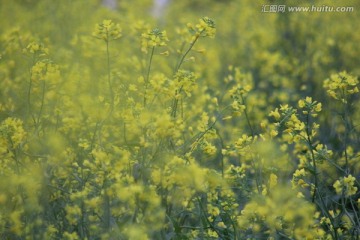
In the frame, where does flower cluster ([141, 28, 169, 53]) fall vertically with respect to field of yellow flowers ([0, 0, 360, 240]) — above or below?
above

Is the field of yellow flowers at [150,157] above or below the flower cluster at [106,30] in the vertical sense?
below

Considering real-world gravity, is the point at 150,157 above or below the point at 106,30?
below

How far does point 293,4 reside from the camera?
6.30 metres

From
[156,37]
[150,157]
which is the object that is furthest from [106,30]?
[150,157]

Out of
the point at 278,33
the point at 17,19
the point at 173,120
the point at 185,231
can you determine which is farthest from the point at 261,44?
the point at 173,120

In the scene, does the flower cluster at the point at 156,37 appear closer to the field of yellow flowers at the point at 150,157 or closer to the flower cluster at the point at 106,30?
the field of yellow flowers at the point at 150,157

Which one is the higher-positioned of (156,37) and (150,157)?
(156,37)

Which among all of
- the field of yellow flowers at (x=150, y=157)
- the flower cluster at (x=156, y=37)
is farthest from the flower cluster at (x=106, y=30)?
the flower cluster at (x=156, y=37)

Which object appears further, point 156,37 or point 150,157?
point 156,37

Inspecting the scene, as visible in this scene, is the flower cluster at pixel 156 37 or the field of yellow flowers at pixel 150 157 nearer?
the field of yellow flowers at pixel 150 157

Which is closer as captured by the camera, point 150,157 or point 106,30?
point 150,157

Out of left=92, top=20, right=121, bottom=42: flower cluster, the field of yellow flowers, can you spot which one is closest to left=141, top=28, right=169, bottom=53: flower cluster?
the field of yellow flowers

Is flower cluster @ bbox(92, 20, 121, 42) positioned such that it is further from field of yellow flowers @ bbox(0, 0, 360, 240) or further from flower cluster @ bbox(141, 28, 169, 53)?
flower cluster @ bbox(141, 28, 169, 53)

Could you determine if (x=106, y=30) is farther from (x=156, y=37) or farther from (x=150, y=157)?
(x=150, y=157)
